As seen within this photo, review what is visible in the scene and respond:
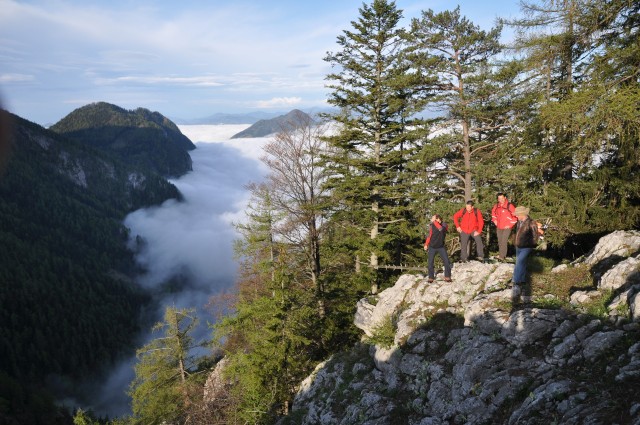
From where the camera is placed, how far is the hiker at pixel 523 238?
9406mm

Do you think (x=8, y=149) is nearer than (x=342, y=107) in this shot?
Yes

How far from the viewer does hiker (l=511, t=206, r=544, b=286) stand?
941cm

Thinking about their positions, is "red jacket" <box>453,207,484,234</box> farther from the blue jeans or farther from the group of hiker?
the blue jeans

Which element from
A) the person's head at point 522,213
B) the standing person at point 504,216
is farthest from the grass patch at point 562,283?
the person's head at point 522,213

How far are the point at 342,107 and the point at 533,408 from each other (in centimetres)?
1367

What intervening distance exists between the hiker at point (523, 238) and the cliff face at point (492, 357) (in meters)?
0.57

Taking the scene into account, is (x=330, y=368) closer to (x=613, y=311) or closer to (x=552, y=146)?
(x=613, y=311)

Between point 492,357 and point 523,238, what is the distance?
303cm

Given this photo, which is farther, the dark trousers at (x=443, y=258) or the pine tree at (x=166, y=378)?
the pine tree at (x=166, y=378)

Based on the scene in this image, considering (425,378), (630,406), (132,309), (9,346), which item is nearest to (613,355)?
(630,406)

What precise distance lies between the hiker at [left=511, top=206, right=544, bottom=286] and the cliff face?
22.3 inches

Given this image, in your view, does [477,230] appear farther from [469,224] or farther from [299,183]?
[299,183]

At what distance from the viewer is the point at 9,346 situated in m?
108

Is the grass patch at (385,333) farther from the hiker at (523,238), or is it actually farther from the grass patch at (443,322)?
the hiker at (523,238)
